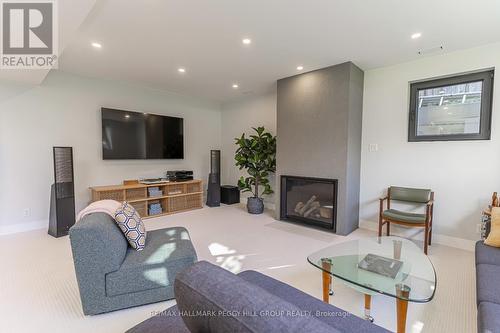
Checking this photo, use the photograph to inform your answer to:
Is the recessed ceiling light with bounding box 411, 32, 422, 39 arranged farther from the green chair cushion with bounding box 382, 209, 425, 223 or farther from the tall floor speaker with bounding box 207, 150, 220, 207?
the tall floor speaker with bounding box 207, 150, 220, 207

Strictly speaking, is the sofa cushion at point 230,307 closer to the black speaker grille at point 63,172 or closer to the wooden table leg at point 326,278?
the wooden table leg at point 326,278

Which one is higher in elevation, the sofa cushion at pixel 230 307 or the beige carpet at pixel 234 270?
the sofa cushion at pixel 230 307

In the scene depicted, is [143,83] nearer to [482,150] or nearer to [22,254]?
[22,254]

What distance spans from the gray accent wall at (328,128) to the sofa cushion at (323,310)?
2.44m

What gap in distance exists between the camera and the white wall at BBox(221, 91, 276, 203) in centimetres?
509

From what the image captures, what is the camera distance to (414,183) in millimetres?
3387

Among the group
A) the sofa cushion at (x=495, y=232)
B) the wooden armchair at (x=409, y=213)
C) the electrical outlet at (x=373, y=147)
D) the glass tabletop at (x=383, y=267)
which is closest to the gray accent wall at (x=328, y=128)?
the electrical outlet at (x=373, y=147)

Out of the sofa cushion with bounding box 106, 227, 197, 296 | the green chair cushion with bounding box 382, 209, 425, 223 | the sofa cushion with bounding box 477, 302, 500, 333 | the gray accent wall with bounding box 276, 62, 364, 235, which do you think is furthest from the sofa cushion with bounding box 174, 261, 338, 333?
the gray accent wall with bounding box 276, 62, 364, 235

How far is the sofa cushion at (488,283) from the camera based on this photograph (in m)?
1.36

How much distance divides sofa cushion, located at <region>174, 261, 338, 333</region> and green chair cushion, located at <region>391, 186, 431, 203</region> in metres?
3.35

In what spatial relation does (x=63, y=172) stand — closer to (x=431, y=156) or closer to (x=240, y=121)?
(x=240, y=121)

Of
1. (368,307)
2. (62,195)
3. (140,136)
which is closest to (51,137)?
(62,195)

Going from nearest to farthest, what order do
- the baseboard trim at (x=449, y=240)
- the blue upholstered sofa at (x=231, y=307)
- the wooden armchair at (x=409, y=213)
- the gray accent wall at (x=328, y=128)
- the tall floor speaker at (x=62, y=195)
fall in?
1. the blue upholstered sofa at (x=231, y=307)
2. the wooden armchair at (x=409, y=213)
3. the baseboard trim at (x=449, y=240)
4. the tall floor speaker at (x=62, y=195)
5. the gray accent wall at (x=328, y=128)

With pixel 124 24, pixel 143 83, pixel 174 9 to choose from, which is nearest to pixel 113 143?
pixel 143 83
